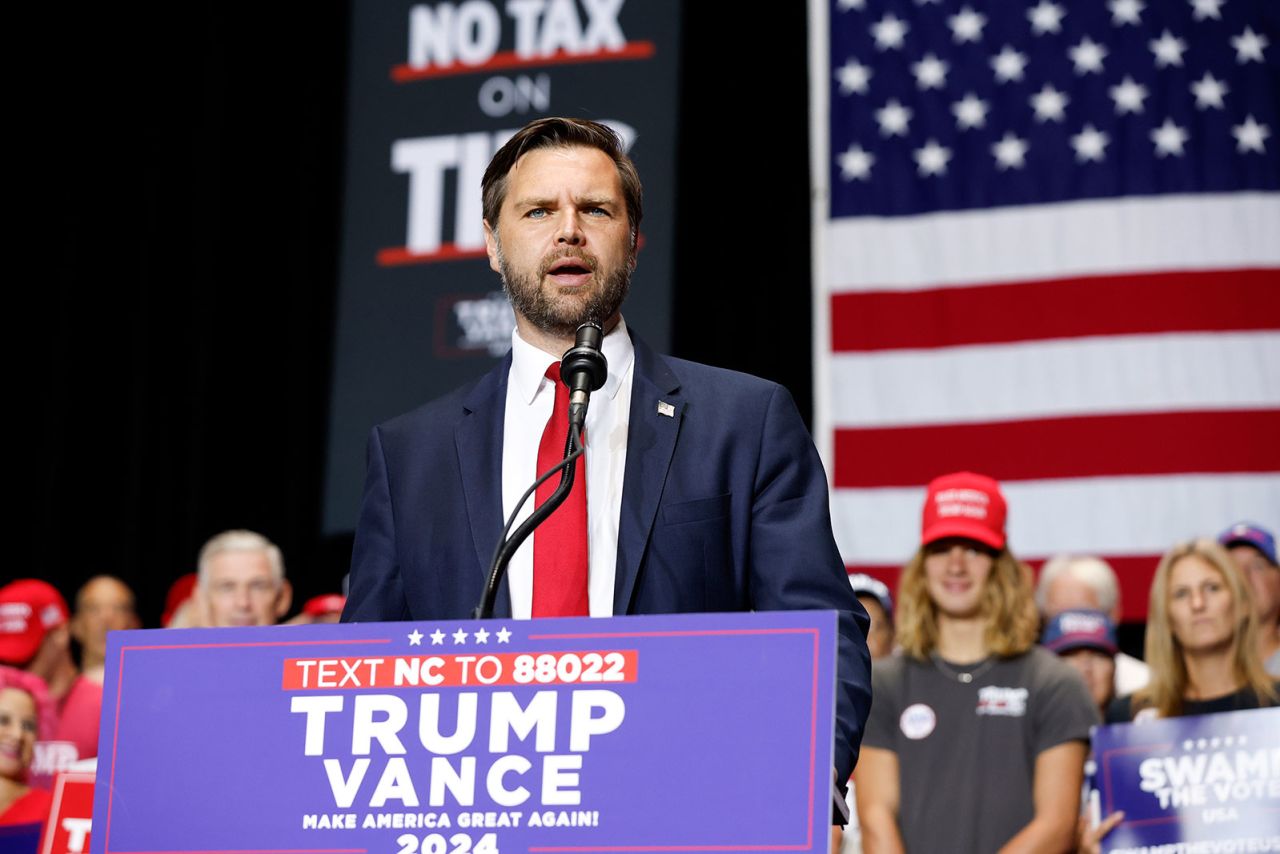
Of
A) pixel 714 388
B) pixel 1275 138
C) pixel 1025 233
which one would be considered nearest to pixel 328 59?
pixel 1025 233

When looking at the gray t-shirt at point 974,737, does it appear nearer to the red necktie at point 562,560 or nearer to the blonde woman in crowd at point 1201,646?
the blonde woman in crowd at point 1201,646

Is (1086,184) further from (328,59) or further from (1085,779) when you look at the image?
(328,59)

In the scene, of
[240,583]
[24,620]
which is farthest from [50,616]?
[240,583]

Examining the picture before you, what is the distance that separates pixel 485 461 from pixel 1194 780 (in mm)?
2104

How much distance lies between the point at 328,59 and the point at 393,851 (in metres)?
6.86

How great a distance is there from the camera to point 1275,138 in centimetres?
634

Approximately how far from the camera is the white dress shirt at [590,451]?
2.11m

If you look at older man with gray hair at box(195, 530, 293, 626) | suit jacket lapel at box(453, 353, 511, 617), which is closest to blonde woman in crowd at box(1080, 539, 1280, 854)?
suit jacket lapel at box(453, 353, 511, 617)

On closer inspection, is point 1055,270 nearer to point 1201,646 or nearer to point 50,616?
point 1201,646

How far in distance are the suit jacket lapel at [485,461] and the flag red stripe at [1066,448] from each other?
4.26m

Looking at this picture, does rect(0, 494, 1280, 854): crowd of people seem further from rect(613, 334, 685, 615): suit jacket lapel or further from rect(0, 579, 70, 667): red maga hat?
rect(613, 334, 685, 615): suit jacket lapel

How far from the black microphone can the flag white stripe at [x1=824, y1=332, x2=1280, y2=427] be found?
4674mm

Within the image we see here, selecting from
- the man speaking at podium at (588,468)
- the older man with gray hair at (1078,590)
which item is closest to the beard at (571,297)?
the man speaking at podium at (588,468)

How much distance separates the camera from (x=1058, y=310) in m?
6.46
